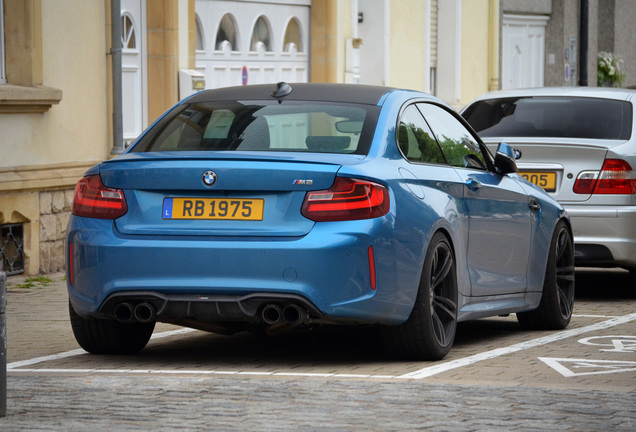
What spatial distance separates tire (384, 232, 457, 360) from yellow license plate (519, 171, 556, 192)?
3561 millimetres

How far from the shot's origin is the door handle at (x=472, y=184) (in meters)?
8.11

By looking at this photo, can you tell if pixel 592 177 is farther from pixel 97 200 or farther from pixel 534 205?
pixel 97 200

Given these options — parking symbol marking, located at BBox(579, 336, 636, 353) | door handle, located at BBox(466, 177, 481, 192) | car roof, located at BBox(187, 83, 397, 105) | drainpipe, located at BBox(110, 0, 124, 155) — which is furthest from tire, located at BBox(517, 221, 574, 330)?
drainpipe, located at BBox(110, 0, 124, 155)

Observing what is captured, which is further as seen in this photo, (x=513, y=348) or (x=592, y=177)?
(x=592, y=177)

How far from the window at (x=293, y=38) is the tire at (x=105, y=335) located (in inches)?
450

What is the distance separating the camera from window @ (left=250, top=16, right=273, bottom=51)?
709 inches

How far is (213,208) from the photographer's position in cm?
695

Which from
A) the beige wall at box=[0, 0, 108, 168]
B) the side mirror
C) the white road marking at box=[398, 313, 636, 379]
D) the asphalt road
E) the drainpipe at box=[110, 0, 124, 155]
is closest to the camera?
the asphalt road

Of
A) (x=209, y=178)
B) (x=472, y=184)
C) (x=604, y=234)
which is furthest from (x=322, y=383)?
(x=604, y=234)

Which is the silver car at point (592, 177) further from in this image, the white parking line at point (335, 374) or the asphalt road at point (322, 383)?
the white parking line at point (335, 374)

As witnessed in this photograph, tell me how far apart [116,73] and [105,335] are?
6.50 meters

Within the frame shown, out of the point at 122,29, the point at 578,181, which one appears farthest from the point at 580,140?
the point at 122,29

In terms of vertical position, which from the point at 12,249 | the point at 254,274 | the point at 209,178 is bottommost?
the point at 12,249

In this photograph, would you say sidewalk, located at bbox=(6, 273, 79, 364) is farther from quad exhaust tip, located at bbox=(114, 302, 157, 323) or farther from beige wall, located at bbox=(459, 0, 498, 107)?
beige wall, located at bbox=(459, 0, 498, 107)
